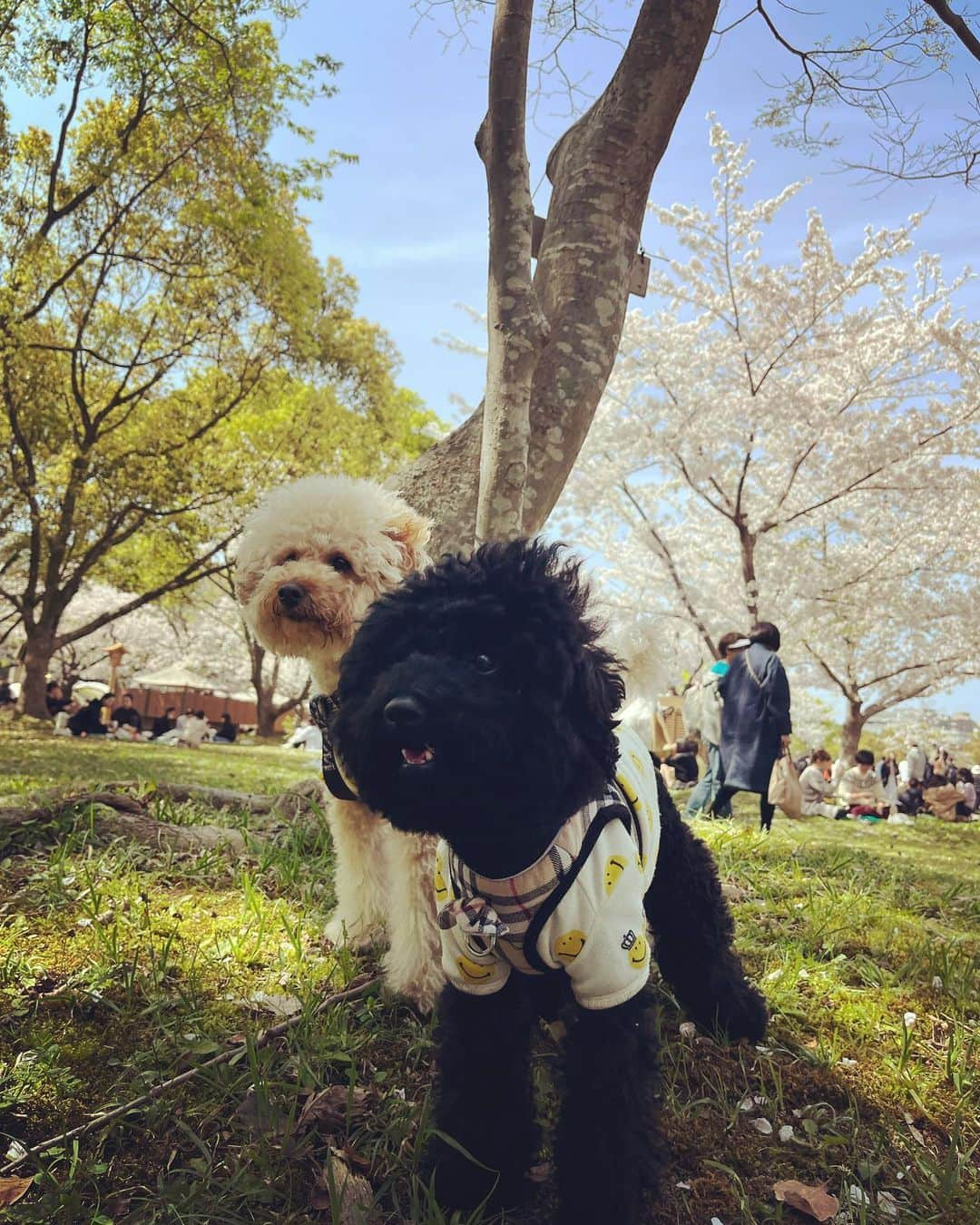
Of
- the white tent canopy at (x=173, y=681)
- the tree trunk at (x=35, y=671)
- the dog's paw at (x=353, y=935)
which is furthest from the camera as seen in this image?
the white tent canopy at (x=173, y=681)

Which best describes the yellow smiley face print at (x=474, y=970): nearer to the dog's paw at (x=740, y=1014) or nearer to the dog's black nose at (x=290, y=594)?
the dog's paw at (x=740, y=1014)

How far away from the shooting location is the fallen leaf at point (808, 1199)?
182cm

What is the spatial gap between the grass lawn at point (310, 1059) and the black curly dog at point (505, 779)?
0.20 metres

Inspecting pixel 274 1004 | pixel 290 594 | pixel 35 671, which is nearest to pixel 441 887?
pixel 274 1004

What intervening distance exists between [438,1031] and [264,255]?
14439 millimetres

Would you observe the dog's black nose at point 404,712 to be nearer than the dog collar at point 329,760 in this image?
Yes

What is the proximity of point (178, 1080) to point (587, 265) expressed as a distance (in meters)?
3.69

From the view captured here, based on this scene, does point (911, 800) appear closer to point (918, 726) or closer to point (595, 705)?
point (918, 726)

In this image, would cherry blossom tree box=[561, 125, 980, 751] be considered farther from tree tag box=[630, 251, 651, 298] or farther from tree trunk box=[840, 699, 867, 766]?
tree tag box=[630, 251, 651, 298]

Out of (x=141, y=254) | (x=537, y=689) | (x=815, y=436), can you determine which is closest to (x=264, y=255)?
(x=141, y=254)

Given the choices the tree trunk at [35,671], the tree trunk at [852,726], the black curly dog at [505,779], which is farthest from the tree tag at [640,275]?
the tree trunk at [852,726]

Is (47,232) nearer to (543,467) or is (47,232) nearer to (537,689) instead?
(543,467)

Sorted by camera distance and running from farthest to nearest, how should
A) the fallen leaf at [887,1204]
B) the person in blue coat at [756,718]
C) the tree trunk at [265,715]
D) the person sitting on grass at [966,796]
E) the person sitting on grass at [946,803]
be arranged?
the tree trunk at [265,715] → the person sitting on grass at [966,796] → the person sitting on grass at [946,803] → the person in blue coat at [756,718] → the fallen leaf at [887,1204]

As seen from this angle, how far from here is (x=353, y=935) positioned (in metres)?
2.89
